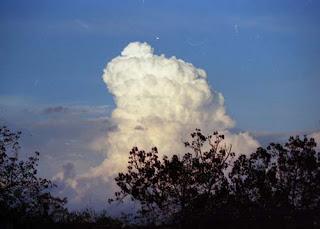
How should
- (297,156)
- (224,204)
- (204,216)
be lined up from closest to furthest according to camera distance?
(204,216)
(224,204)
(297,156)

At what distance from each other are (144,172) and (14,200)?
1184cm

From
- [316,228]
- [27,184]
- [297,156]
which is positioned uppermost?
[297,156]

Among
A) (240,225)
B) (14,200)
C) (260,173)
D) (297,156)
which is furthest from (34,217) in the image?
(297,156)

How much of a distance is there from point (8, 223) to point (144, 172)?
540 inches

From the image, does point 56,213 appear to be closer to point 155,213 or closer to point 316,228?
point 155,213

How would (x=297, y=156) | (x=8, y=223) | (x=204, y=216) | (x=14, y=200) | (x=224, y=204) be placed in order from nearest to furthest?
(x=8, y=223) < (x=14, y=200) < (x=204, y=216) < (x=224, y=204) < (x=297, y=156)

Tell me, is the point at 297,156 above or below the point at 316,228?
above

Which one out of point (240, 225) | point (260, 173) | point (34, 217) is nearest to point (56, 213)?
point (34, 217)

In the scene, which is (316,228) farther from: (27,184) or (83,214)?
(27,184)

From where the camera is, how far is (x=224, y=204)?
4956 cm

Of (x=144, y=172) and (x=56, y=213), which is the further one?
(x=144, y=172)

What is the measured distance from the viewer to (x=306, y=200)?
168 feet

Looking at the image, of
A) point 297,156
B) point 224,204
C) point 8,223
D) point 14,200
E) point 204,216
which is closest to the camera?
point 8,223

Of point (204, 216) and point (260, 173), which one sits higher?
point (260, 173)
